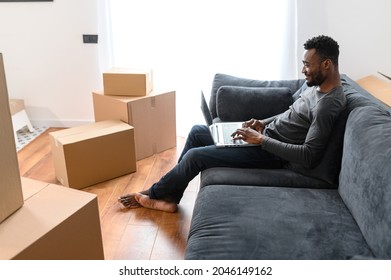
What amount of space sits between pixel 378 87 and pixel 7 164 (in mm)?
2637

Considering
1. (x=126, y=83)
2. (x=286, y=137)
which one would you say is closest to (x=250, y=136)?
(x=286, y=137)

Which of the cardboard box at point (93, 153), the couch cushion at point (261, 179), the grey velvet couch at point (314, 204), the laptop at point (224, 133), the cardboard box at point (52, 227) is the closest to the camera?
the cardboard box at point (52, 227)

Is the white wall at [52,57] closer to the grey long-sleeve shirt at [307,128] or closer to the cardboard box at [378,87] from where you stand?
the grey long-sleeve shirt at [307,128]

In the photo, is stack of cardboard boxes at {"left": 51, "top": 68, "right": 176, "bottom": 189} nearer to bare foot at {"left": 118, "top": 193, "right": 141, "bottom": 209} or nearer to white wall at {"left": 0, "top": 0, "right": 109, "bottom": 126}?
bare foot at {"left": 118, "top": 193, "right": 141, "bottom": 209}

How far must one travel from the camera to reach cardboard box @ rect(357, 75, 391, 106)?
268 centimetres

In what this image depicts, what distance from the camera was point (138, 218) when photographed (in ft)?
7.55

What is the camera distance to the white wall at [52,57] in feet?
11.4

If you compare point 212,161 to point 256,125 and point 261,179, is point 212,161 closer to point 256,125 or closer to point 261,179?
point 261,179

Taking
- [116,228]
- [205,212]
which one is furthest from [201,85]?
[205,212]

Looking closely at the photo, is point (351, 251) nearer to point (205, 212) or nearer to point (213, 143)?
point (205, 212)

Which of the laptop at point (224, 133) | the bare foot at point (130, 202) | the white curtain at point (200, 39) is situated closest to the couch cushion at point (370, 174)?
the laptop at point (224, 133)

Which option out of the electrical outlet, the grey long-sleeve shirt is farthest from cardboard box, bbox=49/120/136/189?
the grey long-sleeve shirt

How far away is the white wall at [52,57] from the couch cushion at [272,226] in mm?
2256

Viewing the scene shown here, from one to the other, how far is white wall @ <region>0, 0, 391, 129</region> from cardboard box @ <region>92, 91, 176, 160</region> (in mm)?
571
